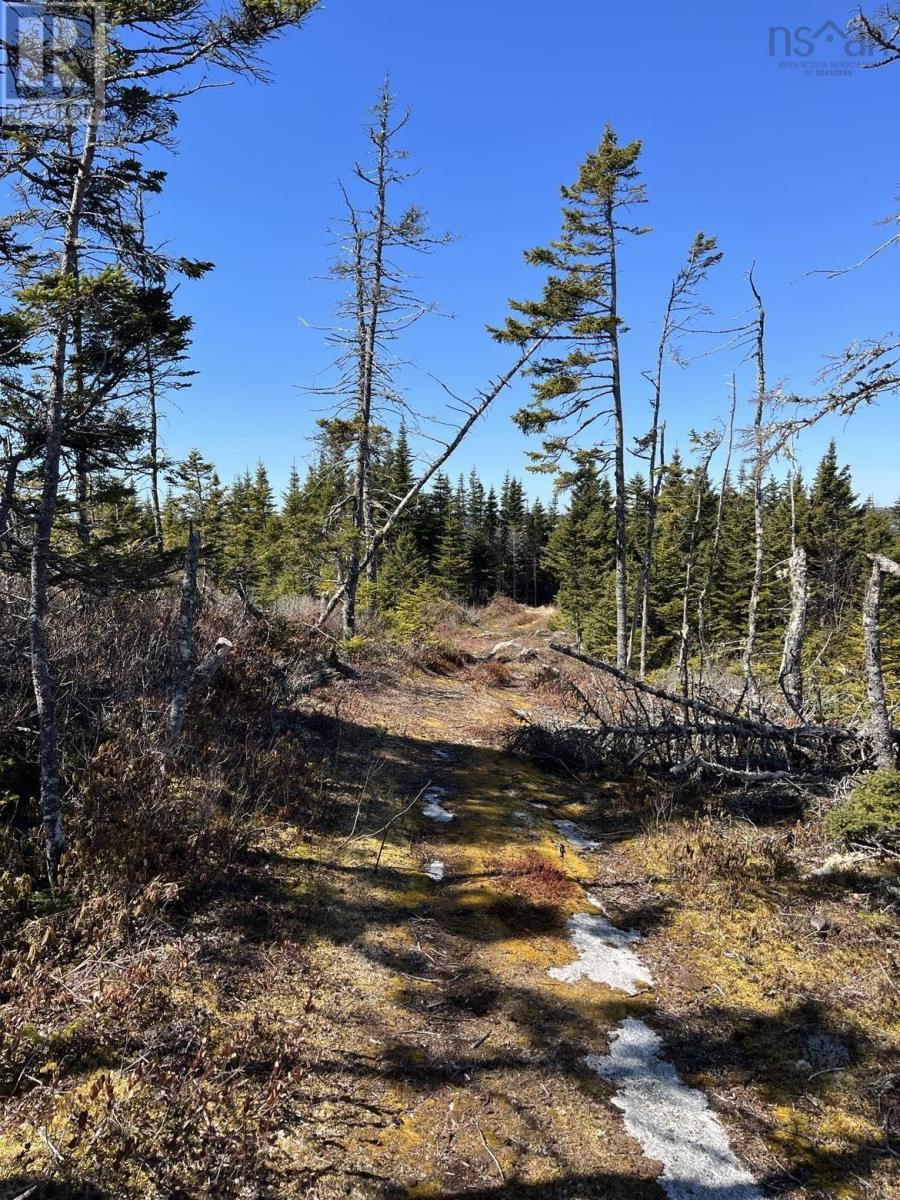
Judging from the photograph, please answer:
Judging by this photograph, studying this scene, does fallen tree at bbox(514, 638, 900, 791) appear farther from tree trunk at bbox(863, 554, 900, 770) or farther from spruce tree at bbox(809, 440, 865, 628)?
spruce tree at bbox(809, 440, 865, 628)

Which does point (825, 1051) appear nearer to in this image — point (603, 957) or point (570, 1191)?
point (603, 957)

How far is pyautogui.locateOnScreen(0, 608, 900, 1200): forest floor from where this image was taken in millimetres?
3133

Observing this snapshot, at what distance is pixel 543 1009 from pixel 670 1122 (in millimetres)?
1080

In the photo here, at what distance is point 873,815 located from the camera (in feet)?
17.3

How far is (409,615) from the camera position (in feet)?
58.6

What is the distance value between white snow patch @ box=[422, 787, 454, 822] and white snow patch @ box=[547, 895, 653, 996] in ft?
7.64

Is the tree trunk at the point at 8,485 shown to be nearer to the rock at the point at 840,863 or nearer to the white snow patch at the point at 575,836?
the white snow patch at the point at 575,836

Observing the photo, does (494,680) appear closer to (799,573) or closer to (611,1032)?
(799,573)

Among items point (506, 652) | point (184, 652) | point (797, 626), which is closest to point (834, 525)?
point (506, 652)

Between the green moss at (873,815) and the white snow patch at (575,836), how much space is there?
8.36 ft

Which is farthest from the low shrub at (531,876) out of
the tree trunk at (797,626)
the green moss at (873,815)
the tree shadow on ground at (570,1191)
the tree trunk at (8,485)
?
the tree trunk at (8,485)

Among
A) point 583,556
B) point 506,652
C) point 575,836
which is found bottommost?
point 575,836

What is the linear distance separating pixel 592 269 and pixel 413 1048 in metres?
17.9

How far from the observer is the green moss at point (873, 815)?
17.1ft
